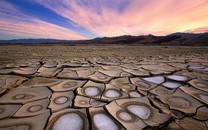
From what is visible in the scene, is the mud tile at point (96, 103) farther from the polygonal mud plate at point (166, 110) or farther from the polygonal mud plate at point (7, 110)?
the polygonal mud plate at point (7, 110)

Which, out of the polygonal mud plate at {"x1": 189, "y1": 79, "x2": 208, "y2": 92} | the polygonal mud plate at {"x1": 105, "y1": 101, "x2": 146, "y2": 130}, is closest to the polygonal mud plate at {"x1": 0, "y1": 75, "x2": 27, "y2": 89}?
the polygonal mud plate at {"x1": 105, "y1": 101, "x2": 146, "y2": 130}

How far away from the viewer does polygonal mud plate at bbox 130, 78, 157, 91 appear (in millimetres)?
1838

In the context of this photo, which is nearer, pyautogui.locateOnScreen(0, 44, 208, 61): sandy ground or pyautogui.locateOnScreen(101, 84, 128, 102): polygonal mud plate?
pyautogui.locateOnScreen(101, 84, 128, 102): polygonal mud plate

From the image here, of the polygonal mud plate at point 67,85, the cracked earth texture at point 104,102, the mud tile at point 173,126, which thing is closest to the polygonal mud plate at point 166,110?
the cracked earth texture at point 104,102

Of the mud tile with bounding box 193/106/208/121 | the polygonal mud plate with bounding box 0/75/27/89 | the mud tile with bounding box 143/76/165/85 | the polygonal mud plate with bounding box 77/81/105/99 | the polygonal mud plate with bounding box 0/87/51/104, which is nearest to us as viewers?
the mud tile with bounding box 193/106/208/121

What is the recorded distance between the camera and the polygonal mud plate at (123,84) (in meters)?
1.83

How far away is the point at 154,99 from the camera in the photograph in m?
1.55

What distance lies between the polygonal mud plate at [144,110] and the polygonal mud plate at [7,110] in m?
0.99

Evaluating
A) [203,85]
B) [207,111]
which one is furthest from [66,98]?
[203,85]

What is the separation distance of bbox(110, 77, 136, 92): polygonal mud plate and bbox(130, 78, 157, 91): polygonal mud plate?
8cm

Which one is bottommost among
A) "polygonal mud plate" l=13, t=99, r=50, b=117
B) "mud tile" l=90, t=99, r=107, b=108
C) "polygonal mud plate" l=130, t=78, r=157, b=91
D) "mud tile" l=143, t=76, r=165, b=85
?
"polygonal mud plate" l=13, t=99, r=50, b=117

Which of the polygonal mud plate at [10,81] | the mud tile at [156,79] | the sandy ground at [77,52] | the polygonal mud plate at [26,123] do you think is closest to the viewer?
the polygonal mud plate at [26,123]

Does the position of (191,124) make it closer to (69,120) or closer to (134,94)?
(134,94)

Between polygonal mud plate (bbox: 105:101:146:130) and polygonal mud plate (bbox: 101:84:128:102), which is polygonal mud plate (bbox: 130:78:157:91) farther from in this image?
polygonal mud plate (bbox: 105:101:146:130)
